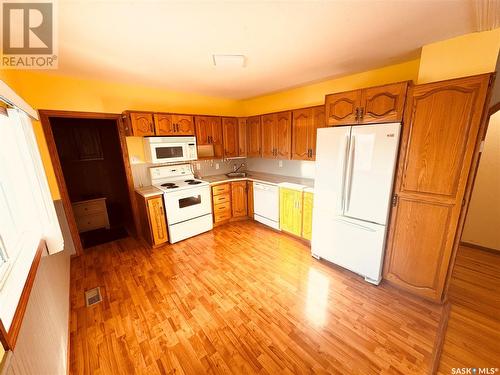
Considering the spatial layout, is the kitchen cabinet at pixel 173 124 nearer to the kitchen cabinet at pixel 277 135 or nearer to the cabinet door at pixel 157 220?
the cabinet door at pixel 157 220

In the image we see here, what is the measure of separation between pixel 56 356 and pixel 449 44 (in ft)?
12.8

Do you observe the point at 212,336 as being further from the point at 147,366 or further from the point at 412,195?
the point at 412,195

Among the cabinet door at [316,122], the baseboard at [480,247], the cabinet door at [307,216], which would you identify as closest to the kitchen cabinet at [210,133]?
the cabinet door at [316,122]

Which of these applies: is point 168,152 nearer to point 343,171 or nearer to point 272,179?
point 272,179

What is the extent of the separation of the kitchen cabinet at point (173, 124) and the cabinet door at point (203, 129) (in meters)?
0.11

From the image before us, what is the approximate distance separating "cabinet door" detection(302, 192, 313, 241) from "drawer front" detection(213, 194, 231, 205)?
152 centimetres

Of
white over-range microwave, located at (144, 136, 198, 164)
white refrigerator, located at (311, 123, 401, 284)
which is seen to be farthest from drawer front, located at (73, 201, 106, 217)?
white refrigerator, located at (311, 123, 401, 284)

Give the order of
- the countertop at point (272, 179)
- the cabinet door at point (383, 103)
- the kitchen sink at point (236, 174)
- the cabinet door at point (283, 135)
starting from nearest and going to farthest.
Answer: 1. the cabinet door at point (383, 103)
2. the cabinet door at point (283, 135)
3. the countertop at point (272, 179)
4. the kitchen sink at point (236, 174)

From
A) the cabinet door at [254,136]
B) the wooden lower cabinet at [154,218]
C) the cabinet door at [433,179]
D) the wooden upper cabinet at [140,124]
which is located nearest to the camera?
the cabinet door at [433,179]

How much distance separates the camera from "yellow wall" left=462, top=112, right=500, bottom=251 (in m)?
2.55

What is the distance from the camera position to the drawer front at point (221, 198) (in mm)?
3707

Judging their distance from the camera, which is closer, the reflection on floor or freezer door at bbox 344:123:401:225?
freezer door at bbox 344:123:401:225

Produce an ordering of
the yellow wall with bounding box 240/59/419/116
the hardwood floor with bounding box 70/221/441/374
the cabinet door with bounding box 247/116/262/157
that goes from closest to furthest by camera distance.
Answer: the hardwood floor with bounding box 70/221/441/374 < the yellow wall with bounding box 240/59/419/116 < the cabinet door with bounding box 247/116/262/157

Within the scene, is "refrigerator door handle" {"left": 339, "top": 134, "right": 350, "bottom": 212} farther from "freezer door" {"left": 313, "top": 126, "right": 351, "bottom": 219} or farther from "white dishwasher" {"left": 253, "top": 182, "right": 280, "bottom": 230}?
"white dishwasher" {"left": 253, "top": 182, "right": 280, "bottom": 230}
